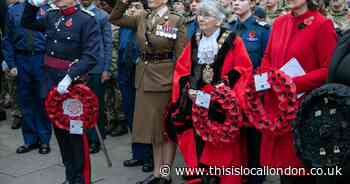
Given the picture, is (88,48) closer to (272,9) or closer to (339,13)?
(272,9)

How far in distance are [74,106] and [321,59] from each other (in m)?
2.12

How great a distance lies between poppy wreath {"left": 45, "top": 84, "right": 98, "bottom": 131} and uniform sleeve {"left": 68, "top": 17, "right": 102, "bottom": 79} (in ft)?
0.53

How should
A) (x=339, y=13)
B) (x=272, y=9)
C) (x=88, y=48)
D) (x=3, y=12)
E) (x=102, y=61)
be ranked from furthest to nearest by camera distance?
(x=3, y=12) < (x=272, y=9) < (x=339, y=13) < (x=102, y=61) < (x=88, y=48)

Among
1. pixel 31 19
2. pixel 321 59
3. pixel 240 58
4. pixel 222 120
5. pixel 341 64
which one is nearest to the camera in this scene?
pixel 341 64

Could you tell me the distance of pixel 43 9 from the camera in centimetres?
628

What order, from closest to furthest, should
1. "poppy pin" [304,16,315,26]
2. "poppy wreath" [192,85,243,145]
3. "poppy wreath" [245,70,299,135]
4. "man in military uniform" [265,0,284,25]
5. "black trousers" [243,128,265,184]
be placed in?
"poppy wreath" [245,70,299,135] < "poppy pin" [304,16,315,26] < "poppy wreath" [192,85,243,145] < "black trousers" [243,128,265,184] < "man in military uniform" [265,0,284,25]

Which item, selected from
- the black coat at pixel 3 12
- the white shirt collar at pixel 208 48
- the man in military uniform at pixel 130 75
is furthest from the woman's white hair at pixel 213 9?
the black coat at pixel 3 12

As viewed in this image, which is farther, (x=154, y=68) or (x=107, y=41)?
(x=107, y=41)

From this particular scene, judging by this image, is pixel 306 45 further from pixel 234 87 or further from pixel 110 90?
pixel 110 90

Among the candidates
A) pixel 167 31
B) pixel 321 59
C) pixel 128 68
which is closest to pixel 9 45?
pixel 128 68

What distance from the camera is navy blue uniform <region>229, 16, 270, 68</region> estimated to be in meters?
5.23

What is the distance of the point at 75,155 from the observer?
4965 millimetres

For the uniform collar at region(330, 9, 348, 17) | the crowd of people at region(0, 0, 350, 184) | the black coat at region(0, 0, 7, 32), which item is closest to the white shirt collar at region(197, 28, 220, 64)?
the crowd of people at region(0, 0, 350, 184)

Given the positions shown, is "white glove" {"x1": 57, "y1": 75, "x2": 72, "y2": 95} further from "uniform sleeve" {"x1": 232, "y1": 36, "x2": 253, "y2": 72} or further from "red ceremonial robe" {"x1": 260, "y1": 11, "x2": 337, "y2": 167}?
"red ceremonial robe" {"x1": 260, "y1": 11, "x2": 337, "y2": 167}
